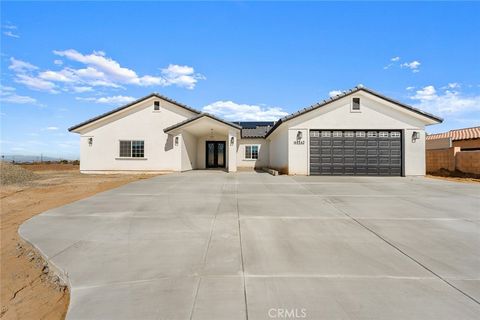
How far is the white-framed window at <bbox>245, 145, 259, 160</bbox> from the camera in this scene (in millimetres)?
23266

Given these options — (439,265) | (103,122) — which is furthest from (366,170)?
(103,122)

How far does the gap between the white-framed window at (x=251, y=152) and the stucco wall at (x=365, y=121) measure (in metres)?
8.33

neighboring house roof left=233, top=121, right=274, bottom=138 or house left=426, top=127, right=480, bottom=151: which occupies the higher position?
neighboring house roof left=233, top=121, right=274, bottom=138

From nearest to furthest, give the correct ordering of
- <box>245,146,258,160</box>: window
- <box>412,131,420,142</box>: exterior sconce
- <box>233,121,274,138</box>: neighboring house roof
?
1. <box>412,131,420,142</box>: exterior sconce
2. <box>245,146,258,160</box>: window
3. <box>233,121,274,138</box>: neighboring house roof

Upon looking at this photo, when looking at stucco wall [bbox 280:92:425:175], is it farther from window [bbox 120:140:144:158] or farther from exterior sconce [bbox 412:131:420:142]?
window [bbox 120:140:144:158]

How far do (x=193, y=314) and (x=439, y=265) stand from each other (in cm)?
341

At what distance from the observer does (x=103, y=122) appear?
714 inches

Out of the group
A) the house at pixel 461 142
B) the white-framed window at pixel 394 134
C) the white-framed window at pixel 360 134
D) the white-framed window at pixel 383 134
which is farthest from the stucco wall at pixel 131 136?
the house at pixel 461 142

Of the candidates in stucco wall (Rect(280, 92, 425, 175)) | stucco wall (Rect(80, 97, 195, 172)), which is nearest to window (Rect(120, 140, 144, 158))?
stucco wall (Rect(80, 97, 195, 172))

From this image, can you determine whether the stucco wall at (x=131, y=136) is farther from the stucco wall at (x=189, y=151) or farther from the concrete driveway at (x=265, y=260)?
Answer: the concrete driveway at (x=265, y=260)

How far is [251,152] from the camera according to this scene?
2334 cm

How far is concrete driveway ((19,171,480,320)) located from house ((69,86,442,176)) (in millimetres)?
8607

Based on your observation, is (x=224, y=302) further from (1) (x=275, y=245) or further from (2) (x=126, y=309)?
(1) (x=275, y=245)

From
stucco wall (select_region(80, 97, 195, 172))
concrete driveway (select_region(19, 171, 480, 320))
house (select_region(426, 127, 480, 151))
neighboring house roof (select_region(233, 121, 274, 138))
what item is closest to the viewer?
concrete driveway (select_region(19, 171, 480, 320))
